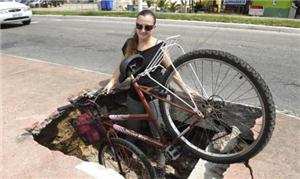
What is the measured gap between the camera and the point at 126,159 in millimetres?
3145

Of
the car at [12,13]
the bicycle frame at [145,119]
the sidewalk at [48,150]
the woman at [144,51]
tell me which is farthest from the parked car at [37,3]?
the bicycle frame at [145,119]

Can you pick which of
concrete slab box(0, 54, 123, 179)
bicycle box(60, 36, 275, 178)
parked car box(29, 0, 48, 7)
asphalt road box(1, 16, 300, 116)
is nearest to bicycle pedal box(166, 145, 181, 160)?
bicycle box(60, 36, 275, 178)

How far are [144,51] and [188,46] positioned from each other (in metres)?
5.43

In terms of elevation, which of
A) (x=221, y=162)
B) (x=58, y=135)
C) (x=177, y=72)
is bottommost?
(x=58, y=135)

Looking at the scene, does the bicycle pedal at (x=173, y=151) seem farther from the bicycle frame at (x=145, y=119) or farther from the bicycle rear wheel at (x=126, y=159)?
the bicycle rear wheel at (x=126, y=159)

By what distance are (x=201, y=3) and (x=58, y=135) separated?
65.5ft

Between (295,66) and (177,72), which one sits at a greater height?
(177,72)

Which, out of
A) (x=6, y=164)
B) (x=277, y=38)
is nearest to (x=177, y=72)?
(x=6, y=164)

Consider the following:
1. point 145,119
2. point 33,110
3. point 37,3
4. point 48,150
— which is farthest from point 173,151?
point 37,3

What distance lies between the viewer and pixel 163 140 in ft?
10.3

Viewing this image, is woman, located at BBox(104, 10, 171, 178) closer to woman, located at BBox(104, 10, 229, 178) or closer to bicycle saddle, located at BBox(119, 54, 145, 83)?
woman, located at BBox(104, 10, 229, 178)

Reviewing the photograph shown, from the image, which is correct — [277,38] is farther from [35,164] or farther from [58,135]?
[35,164]

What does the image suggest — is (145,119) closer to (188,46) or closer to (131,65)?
(131,65)

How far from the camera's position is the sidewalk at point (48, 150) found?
2.69 metres
